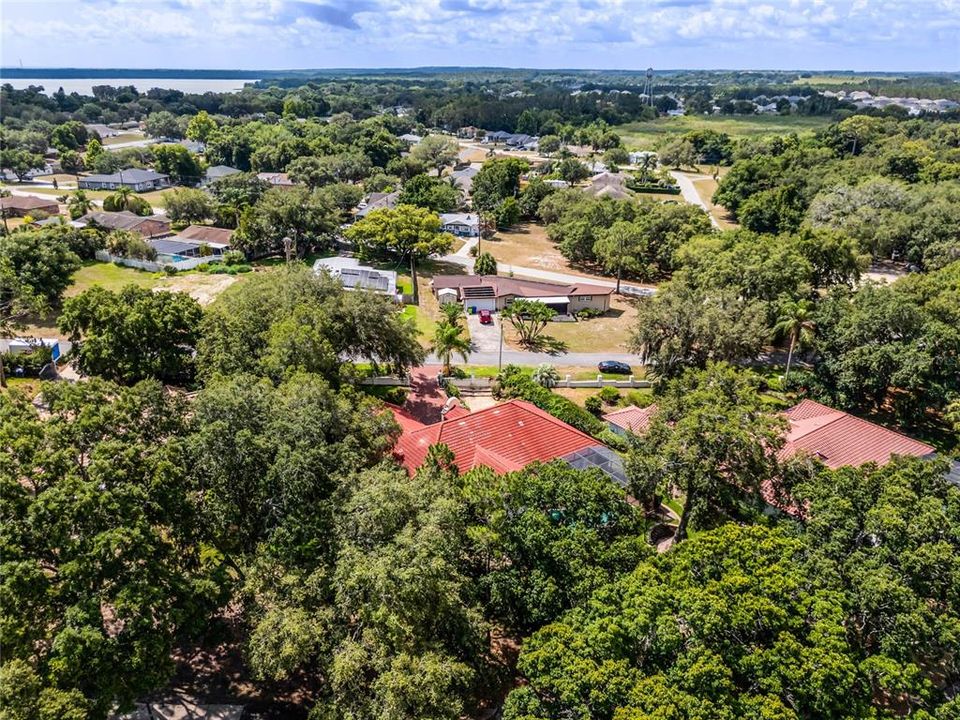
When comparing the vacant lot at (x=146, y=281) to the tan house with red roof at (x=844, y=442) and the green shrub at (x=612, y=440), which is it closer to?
the green shrub at (x=612, y=440)

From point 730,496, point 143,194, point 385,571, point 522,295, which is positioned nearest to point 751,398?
point 730,496

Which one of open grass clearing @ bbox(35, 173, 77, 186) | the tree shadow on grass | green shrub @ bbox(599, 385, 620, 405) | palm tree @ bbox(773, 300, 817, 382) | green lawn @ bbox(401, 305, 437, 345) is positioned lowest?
green shrub @ bbox(599, 385, 620, 405)

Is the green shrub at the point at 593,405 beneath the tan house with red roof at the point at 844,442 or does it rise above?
beneath

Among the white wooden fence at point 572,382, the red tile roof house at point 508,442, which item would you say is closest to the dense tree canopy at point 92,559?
the red tile roof house at point 508,442

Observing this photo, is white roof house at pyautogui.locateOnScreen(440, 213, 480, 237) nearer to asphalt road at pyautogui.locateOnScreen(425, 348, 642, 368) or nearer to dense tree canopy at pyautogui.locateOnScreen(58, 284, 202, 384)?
asphalt road at pyautogui.locateOnScreen(425, 348, 642, 368)

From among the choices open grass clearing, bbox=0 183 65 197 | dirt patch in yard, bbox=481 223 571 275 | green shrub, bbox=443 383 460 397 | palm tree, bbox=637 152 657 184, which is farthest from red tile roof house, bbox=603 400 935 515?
open grass clearing, bbox=0 183 65 197

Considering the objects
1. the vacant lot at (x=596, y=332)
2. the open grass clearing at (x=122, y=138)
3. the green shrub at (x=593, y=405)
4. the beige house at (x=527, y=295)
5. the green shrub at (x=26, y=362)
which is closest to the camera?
the green shrub at (x=593, y=405)

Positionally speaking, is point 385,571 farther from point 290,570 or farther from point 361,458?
point 361,458
